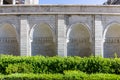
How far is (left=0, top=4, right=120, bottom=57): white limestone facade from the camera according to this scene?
67.8 ft

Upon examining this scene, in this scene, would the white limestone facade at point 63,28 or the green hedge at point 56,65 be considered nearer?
the green hedge at point 56,65

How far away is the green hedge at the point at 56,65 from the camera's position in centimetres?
1639

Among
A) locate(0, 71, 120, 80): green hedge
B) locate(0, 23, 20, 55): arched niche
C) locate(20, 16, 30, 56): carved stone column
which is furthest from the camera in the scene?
locate(0, 23, 20, 55): arched niche

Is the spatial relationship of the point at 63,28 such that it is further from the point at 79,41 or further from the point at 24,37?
the point at 24,37

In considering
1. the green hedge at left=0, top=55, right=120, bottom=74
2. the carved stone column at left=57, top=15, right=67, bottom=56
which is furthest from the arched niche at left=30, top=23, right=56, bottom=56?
the green hedge at left=0, top=55, right=120, bottom=74

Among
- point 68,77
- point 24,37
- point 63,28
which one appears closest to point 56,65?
point 68,77

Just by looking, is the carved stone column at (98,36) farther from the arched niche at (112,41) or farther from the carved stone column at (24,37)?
the carved stone column at (24,37)

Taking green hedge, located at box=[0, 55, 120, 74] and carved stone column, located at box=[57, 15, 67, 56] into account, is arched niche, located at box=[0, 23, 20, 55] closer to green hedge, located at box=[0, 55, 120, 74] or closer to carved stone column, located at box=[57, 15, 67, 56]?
carved stone column, located at box=[57, 15, 67, 56]

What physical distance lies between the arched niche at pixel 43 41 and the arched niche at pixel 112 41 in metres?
3.97

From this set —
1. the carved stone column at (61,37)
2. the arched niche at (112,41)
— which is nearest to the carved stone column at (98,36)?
the arched niche at (112,41)

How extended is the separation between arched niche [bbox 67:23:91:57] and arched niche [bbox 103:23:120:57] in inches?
52.2

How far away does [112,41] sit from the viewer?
70.3ft

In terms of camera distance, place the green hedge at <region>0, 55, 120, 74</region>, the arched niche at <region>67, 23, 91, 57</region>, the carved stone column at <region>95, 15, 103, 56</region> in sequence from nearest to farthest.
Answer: the green hedge at <region>0, 55, 120, 74</region> < the carved stone column at <region>95, 15, 103, 56</region> < the arched niche at <region>67, 23, 91, 57</region>

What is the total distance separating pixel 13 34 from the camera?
21.7 m
